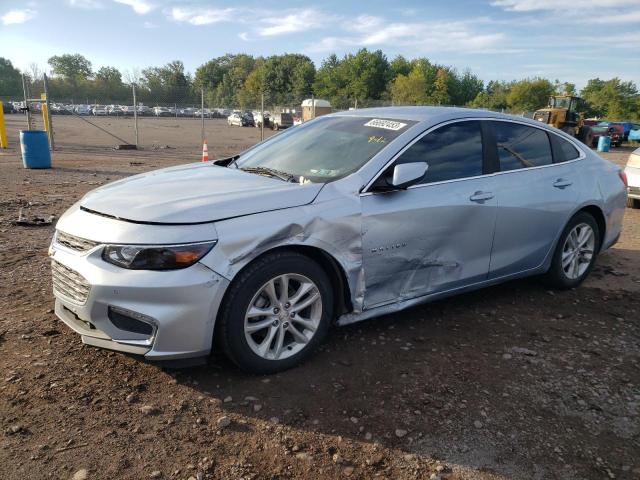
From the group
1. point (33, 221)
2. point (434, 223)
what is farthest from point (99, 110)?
point (434, 223)

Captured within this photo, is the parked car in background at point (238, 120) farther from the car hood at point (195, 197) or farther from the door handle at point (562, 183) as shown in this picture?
the car hood at point (195, 197)

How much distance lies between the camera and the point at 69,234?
3.01m

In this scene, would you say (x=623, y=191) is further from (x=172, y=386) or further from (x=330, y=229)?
(x=172, y=386)

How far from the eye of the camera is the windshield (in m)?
3.56

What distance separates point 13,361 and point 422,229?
2.81 meters

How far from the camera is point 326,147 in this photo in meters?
3.88

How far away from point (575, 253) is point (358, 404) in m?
3.06

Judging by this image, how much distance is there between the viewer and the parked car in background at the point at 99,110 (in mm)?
47656

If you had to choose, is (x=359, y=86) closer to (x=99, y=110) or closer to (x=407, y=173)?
(x=99, y=110)

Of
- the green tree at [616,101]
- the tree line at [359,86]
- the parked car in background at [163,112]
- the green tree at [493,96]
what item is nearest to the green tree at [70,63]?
the tree line at [359,86]

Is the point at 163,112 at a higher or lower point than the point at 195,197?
lower

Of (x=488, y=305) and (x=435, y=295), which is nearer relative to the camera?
(x=435, y=295)

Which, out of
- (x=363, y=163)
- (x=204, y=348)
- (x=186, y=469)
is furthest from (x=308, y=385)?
(x=363, y=163)

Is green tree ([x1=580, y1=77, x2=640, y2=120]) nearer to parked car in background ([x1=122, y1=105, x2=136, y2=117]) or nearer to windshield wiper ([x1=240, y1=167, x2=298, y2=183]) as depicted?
parked car in background ([x1=122, y1=105, x2=136, y2=117])
